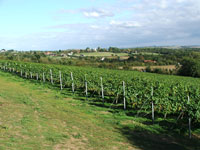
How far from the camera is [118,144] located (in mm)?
7305

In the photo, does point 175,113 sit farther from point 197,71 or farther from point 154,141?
point 197,71

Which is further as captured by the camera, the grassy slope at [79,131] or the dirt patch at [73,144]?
the grassy slope at [79,131]

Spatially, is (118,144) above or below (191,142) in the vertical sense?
above

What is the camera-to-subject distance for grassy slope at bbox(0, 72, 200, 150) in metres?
6.55

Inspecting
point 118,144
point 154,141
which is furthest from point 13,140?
point 154,141

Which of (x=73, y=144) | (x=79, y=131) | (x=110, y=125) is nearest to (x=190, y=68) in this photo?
(x=110, y=125)

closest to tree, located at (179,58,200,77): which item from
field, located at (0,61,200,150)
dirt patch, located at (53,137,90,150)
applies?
field, located at (0,61,200,150)

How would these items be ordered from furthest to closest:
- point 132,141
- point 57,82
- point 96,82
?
point 57,82 < point 96,82 < point 132,141

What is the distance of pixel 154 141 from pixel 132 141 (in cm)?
100

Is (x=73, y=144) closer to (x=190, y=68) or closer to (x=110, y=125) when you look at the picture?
(x=110, y=125)

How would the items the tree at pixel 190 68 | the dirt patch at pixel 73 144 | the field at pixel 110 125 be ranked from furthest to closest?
the tree at pixel 190 68
the field at pixel 110 125
the dirt patch at pixel 73 144

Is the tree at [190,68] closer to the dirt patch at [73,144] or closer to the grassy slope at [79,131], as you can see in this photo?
the grassy slope at [79,131]

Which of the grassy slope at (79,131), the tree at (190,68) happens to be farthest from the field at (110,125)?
the tree at (190,68)

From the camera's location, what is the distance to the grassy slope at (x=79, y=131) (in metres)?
6.55
